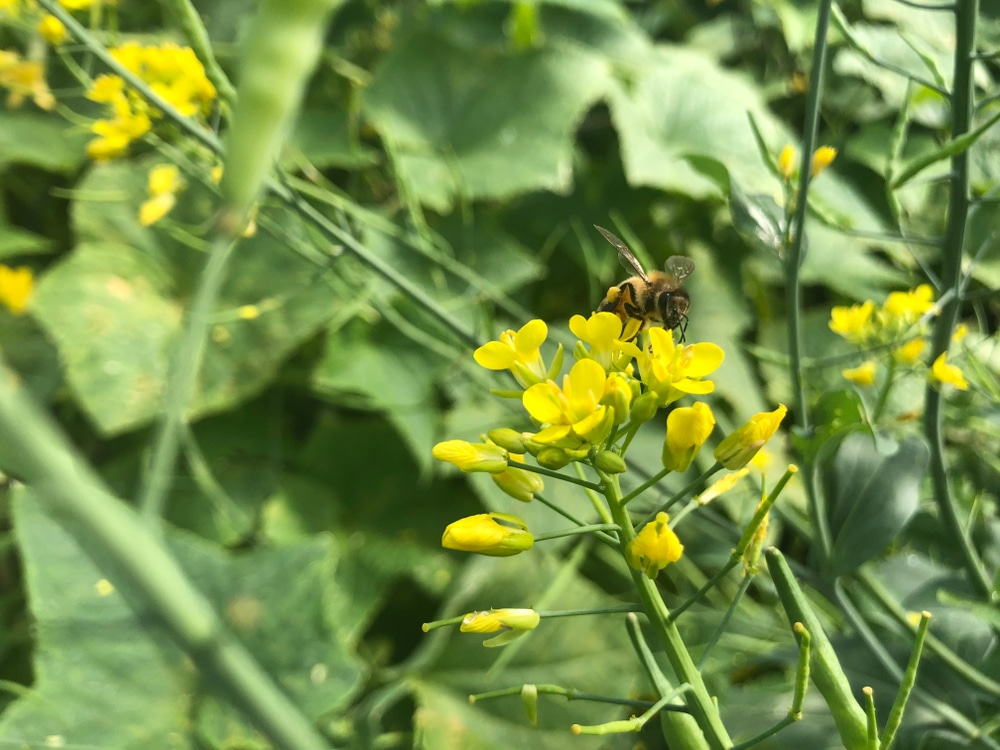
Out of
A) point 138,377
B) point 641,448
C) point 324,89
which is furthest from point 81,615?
point 324,89

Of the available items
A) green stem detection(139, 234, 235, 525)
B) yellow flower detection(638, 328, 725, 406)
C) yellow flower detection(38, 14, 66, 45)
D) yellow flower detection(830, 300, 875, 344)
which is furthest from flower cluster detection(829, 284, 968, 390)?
yellow flower detection(38, 14, 66, 45)

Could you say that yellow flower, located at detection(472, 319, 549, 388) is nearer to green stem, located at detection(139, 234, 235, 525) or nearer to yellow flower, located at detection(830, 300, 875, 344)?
green stem, located at detection(139, 234, 235, 525)

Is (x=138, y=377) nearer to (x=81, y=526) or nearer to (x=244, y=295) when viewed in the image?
(x=244, y=295)

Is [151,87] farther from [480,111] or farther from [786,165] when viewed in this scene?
[480,111]

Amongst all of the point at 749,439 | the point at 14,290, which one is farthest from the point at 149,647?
the point at 749,439

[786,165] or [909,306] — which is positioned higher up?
[786,165]
